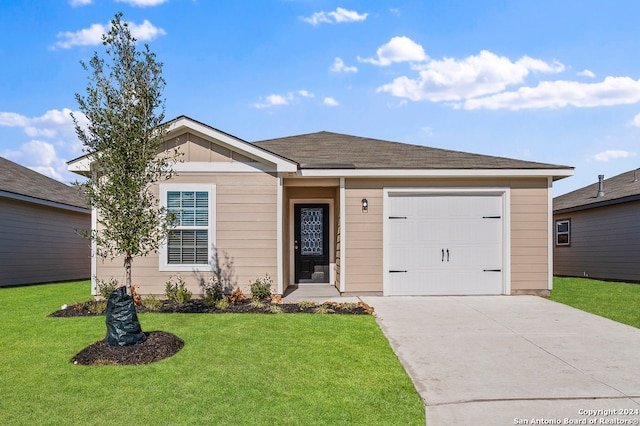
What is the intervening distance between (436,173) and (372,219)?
5.50ft

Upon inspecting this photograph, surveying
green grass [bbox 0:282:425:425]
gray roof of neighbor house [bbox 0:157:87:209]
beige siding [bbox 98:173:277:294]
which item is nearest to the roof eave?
beige siding [bbox 98:173:277:294]

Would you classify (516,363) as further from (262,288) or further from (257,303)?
(262,288)

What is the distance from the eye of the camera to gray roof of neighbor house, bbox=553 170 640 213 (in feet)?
44.1

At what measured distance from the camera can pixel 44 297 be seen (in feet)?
31.1

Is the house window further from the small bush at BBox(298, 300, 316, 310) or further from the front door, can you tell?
the small bush at BBox(298, 300, 316, 310)

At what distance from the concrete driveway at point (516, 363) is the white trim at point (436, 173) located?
281 centimetres

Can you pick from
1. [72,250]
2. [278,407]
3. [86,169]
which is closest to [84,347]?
[278,407]

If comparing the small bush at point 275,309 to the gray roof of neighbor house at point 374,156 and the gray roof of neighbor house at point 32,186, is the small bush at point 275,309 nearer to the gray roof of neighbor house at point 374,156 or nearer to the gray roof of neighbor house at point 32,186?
the gray roof of neighbor house at point 374,156

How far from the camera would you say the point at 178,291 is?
827cm

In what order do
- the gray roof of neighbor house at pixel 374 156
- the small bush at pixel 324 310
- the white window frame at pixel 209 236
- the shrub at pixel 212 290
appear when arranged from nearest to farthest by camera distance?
the small bush at pixel 324 310
the shrub at pixel 212 290
the white window frame at pixel 209 236
the gray roof of neighbor house at pixel 374 156

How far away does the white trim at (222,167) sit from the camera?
8766 millimetres

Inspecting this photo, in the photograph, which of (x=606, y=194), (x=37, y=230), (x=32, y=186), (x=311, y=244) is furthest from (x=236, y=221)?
(x=606, y=194)

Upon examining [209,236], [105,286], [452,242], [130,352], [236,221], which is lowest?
[130,352]

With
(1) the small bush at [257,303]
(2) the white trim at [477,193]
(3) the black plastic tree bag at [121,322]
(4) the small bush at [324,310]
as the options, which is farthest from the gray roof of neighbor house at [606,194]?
(3) the black plastic tree bag at [121,322]
